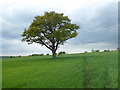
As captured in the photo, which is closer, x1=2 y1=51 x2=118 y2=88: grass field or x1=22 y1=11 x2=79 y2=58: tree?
x1=2 y1=51 x2=118 y2=88: grass field

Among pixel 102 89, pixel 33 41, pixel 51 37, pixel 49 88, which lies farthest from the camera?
pixel 33 41

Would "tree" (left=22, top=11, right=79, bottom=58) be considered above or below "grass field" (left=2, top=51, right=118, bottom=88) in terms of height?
above

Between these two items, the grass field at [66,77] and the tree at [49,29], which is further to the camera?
the tree at [49,29]

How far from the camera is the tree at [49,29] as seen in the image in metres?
28.0

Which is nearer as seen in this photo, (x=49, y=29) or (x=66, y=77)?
(x=66, y=77)

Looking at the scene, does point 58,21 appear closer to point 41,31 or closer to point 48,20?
point 48,20

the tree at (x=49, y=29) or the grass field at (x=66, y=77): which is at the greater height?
the tree at (x=49, y=29)

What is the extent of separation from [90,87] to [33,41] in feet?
83.4

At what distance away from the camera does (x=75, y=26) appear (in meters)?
30.8

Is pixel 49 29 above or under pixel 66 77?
above

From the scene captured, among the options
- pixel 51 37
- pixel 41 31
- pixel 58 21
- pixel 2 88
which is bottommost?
pixel 2 88

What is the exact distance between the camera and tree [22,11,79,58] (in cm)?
2802

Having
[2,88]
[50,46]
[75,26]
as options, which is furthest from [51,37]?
[2,88]

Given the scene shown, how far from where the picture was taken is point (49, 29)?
30.2 metres
